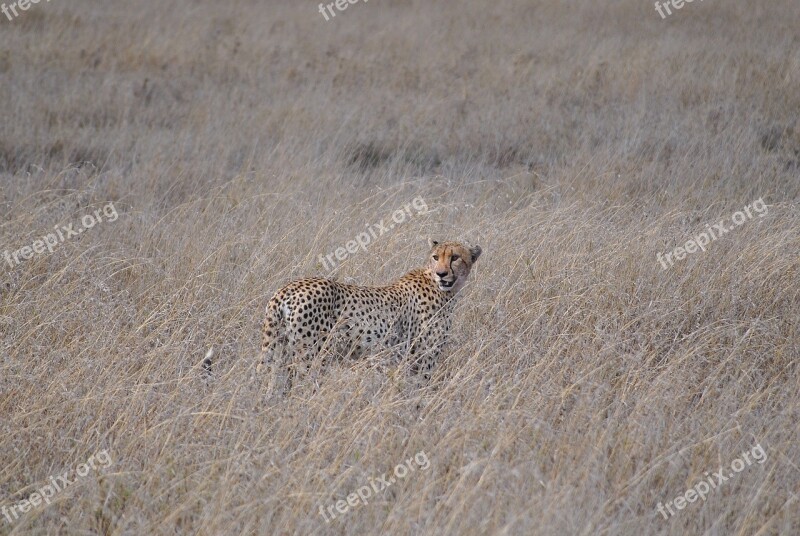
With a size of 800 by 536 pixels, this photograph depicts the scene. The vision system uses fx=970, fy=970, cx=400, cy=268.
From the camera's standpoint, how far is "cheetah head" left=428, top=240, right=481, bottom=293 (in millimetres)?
4914

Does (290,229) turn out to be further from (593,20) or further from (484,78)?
(593,20)

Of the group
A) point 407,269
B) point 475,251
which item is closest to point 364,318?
point 475,251

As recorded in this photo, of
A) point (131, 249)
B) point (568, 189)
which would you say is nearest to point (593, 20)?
point (568, 189)

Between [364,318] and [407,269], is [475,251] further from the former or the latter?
[407,269]

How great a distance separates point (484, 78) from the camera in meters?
10.7

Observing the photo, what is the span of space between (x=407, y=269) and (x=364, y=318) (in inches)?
51.7

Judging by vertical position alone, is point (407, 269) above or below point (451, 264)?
below

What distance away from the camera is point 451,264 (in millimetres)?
4934

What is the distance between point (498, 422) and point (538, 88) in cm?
707

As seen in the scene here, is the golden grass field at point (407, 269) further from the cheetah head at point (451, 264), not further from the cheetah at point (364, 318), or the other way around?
the cheetah head at point (451, 264)

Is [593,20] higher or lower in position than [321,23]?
lower

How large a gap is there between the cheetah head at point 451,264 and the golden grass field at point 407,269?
0.96 ft

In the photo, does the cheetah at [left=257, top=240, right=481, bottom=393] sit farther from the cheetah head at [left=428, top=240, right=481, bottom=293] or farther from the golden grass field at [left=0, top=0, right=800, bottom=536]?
the golden grass field at [left=0, top=0, right=800, bottom=536]

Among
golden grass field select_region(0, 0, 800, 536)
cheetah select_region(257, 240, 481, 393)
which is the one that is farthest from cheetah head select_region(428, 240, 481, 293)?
golden grass field select_region(0, 0, 800, 536)
